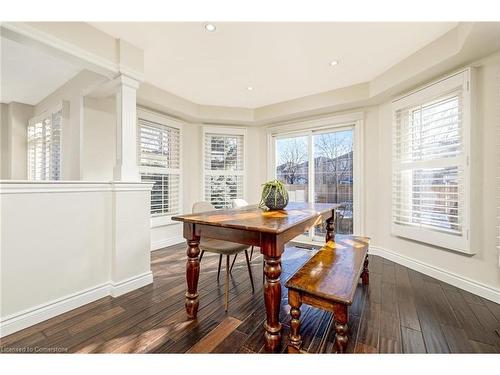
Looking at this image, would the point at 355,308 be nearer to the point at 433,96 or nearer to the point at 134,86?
the point at 433,96

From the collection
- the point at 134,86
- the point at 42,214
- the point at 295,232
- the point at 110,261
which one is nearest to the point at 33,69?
the point at 134,86

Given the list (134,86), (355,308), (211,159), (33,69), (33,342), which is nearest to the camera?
(33,342)

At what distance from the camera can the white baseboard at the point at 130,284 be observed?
2084mm

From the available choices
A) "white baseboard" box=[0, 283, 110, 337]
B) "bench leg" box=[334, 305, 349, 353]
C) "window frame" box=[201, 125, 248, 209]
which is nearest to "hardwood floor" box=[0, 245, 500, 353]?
"white baseboard" box=[0, 283, 110, 337]

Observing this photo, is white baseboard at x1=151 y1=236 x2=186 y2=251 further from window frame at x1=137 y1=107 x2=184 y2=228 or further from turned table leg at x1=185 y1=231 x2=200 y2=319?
turned table leg at x1=185 y1=231 x2=200 y2=319

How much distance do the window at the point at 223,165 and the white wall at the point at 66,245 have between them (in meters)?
2.05

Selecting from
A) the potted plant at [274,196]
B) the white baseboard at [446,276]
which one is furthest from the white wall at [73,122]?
the white baseboard at [446,276]

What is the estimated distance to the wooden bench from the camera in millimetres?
1225

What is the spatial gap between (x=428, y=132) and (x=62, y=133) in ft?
15.3

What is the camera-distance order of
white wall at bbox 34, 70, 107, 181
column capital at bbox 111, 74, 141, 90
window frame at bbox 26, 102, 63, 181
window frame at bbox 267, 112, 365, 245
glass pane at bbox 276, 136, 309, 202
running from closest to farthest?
column capital at bbox 111, 74, 141, 90
white wall at bbox 34, 70, 107, 181
window frame at bbox 26, 102, 63, 181
window frame at bbox 267, 112, 365, 245
glass pane at bbox 276, 136, 309, 202

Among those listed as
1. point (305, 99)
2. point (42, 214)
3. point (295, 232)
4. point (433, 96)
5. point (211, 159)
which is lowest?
point (295, 232)

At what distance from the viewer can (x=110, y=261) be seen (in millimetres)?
2125

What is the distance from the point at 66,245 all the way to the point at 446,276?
3704 millimetres

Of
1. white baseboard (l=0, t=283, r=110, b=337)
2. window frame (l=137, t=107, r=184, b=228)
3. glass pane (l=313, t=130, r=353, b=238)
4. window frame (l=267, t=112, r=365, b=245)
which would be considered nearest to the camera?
white baseboard (l=0, t=283, r=110, b=337)
